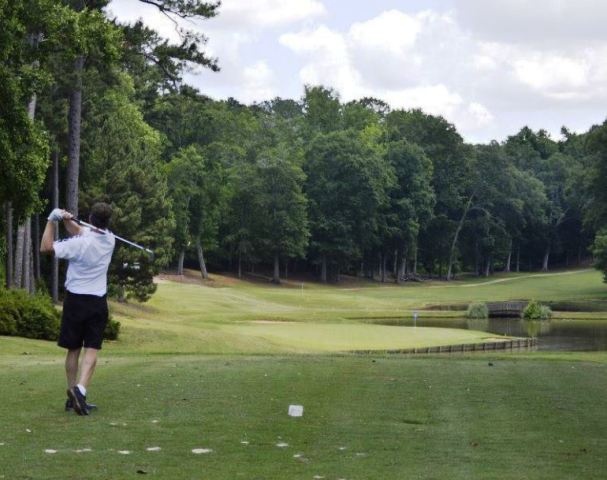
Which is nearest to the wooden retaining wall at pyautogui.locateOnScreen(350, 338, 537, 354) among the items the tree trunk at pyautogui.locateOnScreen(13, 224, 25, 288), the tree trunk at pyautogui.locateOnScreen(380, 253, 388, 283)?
the tree trunk at pyautogui.locateOnScreen(13, 224, 25, 288)

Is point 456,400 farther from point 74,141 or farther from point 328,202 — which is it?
point 328,202

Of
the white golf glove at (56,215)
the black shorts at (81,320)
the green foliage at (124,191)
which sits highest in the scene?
the green foliage at (124,191)

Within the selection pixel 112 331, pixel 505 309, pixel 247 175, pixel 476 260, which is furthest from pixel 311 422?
pixel 476 260

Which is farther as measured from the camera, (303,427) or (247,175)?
(247,175)

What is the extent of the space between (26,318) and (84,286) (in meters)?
19.6

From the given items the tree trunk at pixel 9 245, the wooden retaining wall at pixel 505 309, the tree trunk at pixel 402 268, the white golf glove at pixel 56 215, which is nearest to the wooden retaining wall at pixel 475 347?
the tree trunk at pixel 9 245

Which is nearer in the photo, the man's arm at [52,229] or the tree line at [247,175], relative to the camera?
the man's arm at [52,229]

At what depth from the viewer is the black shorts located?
9.74 m

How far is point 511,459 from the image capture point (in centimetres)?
809

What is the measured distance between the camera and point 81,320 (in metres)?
9.74

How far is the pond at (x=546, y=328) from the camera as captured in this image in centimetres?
4509

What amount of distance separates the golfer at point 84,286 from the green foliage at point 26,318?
63.0 feet

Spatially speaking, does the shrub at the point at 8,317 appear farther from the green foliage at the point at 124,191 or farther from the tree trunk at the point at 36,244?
the green foliage at the point at 124,191

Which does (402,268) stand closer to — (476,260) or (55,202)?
(476,260)
